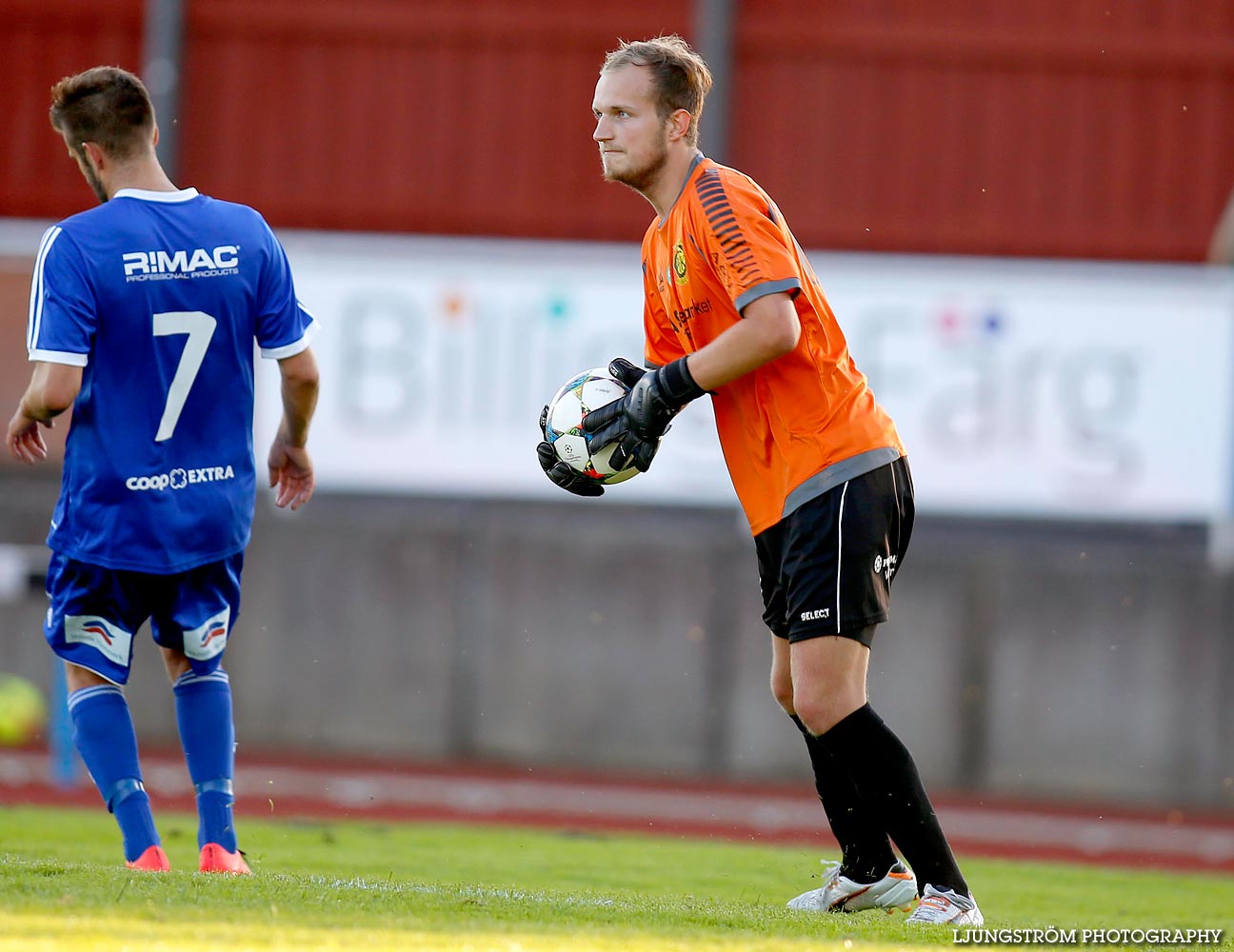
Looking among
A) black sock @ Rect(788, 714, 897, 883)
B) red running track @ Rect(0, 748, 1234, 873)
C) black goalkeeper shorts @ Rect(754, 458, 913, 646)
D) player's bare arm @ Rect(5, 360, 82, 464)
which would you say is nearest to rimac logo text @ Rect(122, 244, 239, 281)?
player's bare arm @ Rect(5, 360, 82, 464)

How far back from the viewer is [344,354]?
40.9 ft

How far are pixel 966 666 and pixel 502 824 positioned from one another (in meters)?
4.30

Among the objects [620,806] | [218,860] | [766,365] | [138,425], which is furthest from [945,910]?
[620,806]

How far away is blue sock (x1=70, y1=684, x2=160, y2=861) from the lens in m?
4.49

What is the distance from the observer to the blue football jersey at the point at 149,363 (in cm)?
445

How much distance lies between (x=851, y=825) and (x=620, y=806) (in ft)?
19.8

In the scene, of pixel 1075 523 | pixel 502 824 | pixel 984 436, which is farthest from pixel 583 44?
pixel 502 824

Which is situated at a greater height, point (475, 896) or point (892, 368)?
point (892, 368)

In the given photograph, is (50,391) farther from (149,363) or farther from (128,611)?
(128,611)

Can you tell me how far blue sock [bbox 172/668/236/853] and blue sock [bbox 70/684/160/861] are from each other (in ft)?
0.52

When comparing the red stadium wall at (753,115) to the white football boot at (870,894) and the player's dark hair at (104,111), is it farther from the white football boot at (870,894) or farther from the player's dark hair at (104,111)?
the white football boot at (870,894)

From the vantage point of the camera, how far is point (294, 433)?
16.4 feet

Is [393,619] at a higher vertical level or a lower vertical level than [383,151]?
lower

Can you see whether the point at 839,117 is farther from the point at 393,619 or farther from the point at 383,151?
the point at 393,619
